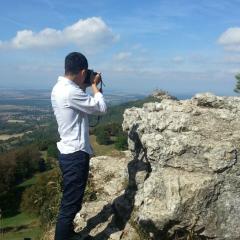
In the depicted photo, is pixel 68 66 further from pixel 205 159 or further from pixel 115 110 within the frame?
pixel 115 110

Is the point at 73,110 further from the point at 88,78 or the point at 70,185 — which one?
the point at 70,185

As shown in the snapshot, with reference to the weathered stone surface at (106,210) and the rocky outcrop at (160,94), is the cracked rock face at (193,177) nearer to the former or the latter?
the weathered stone surface at (106,210)

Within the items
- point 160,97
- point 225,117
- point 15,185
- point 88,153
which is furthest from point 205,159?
point 15,185

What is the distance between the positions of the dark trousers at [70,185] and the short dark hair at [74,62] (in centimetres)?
141

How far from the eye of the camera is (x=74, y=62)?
7316 mm

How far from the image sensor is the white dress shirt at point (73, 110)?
7.28 m

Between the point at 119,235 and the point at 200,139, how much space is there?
2.43 metres

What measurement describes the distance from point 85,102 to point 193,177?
234cm

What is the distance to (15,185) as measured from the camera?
7088cm

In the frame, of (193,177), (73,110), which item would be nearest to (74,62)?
(73,110)

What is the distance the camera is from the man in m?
7.31

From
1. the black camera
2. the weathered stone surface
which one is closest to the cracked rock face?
the weathered stone surface

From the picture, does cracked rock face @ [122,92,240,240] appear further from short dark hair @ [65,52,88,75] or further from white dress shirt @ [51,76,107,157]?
short dark hair @ [65,52,88,75]

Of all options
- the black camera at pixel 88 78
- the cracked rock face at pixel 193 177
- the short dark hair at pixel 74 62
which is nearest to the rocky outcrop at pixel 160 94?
the cracked rock face at pixel 193 177
